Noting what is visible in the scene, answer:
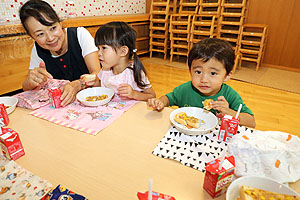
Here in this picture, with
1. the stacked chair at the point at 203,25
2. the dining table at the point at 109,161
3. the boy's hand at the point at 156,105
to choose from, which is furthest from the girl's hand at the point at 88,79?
the stacked chair at the point at 203,25

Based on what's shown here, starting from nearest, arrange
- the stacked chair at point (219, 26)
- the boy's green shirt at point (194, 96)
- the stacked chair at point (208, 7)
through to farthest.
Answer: the boy's green shirt at point (194, 96), the stacked chair at point (219, 26), the stacked chair at point (208, 7)

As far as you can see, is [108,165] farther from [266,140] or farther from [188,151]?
[266,140]

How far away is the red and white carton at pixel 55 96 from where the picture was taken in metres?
1.18

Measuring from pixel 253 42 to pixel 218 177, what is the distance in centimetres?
405

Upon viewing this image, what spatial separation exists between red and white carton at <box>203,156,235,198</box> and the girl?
2.43 ft

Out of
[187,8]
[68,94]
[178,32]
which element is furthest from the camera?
[187,8]

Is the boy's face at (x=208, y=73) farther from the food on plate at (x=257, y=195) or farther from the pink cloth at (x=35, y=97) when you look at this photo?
the pink cloth at (x=35, y=97)

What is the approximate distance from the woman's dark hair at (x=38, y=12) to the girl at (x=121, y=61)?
0.33 m

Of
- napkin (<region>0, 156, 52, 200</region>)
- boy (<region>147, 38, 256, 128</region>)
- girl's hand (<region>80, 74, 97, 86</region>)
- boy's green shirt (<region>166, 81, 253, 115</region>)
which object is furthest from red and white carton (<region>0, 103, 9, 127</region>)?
boy's green shirt (<region>166, 81, 253, 115</region>)

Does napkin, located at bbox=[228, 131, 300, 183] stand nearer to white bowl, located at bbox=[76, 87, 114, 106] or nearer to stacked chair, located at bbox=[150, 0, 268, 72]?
white bowl, located at bbox=[76, 87, 114, 106]

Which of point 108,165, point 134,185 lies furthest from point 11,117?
point 134,185

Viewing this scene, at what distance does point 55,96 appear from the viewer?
1190 mm

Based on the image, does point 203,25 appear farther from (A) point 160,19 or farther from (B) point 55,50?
(B) point 55,50

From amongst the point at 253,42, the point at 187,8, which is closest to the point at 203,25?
the point at 253,42
